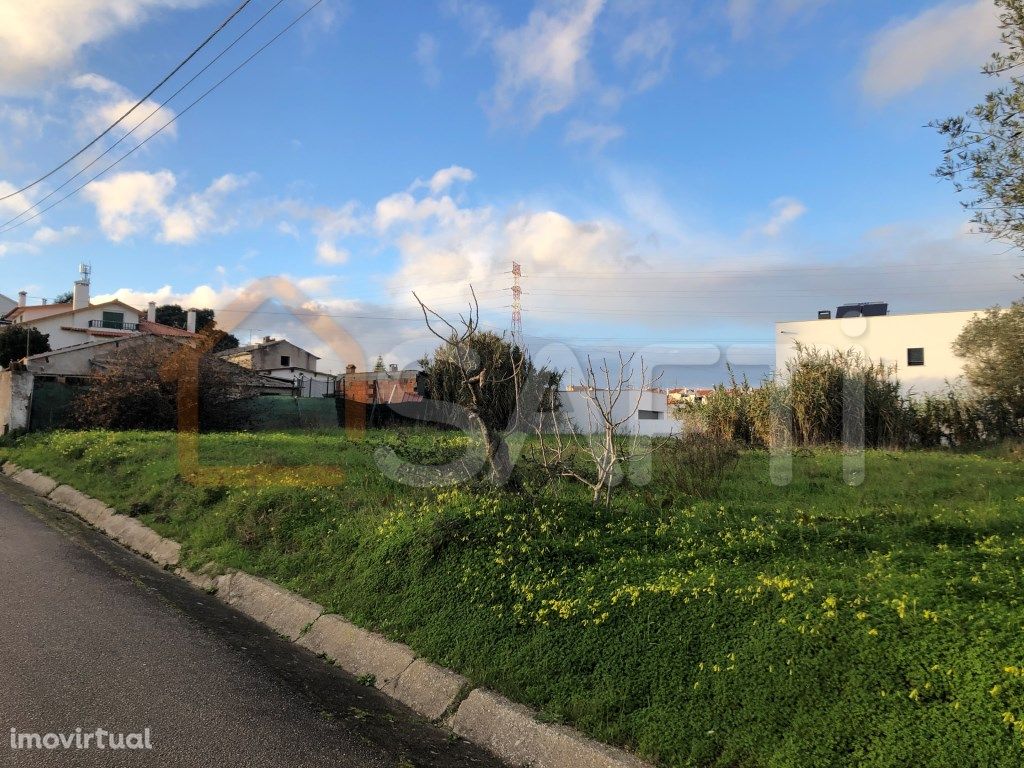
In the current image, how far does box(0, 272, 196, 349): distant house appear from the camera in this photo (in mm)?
49125

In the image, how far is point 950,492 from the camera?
7.82 metres

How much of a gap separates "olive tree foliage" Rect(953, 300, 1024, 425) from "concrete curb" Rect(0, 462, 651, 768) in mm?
14782

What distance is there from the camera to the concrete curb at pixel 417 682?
141 inches

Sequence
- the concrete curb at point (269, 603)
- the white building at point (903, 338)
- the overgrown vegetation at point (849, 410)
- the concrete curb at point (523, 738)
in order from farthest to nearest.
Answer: the white building at point (903, 338) → the overgrown vegetation at point (849, 410) → the concrete curb at point (269, 603) → the concrete curb at point (523, 738)

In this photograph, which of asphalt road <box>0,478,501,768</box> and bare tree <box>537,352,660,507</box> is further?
bare tree <box>537,352,660,507</box>

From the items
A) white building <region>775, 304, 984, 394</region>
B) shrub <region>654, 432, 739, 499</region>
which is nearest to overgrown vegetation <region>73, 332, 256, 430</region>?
shrub <region>654, 432, 739, 499</region>

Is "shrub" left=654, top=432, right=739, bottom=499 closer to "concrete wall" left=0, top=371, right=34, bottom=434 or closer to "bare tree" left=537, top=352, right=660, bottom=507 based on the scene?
"bare tree" left=537, top=352, right=660, bottom=507

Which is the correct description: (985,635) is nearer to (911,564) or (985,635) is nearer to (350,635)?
(911,564)

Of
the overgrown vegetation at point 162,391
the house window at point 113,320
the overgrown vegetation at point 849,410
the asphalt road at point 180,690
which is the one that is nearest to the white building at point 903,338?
the overgrown vegetation at point 849,410

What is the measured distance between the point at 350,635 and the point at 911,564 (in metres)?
3.77

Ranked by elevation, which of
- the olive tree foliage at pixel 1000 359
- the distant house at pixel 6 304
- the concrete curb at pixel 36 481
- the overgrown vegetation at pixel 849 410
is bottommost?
the concrete curb at pixel 36 481

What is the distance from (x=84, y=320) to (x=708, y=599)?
5587cm

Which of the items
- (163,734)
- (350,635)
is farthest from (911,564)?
(163,734)

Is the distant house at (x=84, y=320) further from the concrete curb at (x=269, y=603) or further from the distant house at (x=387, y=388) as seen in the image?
the concrete curb at (x=269, y=603)
